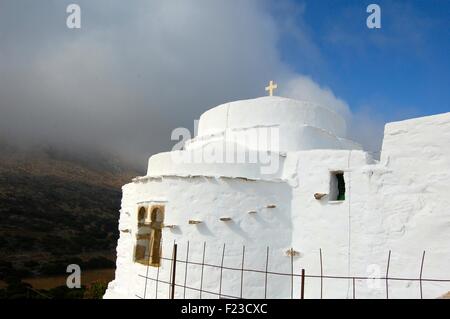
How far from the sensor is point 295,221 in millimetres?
10266

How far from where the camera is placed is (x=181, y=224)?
33.1 feet

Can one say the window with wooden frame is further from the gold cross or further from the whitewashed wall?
the gold cross

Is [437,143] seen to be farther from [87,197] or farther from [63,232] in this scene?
[87,197]

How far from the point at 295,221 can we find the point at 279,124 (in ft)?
11.5

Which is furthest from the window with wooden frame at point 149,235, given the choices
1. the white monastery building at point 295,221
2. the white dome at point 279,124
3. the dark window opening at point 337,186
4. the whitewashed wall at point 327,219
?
the dark window opening at point 337,186

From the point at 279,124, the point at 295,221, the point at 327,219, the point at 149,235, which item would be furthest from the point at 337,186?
the point at 149,235

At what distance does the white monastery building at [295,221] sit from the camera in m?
8.48

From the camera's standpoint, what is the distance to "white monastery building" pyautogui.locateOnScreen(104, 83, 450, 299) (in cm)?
848

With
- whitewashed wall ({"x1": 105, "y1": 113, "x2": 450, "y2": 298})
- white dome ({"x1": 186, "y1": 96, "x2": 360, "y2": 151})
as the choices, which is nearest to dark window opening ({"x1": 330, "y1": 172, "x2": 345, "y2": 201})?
whitewashed wall ({"x1": 105, "y1": 113, "x2": 450, "y2": 298})

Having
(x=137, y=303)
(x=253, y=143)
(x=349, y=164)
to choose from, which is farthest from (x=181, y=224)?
(x=137, y=303)

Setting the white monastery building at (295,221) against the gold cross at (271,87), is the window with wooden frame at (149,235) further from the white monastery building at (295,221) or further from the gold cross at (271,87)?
the gold cross at (271,87)

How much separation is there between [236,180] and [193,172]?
1.23m

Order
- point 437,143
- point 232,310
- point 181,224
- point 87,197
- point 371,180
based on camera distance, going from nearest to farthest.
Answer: point 232,310
point 437,143
point 371,180
point 181,224
point 87,197

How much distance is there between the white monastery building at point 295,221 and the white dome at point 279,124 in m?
1.59
